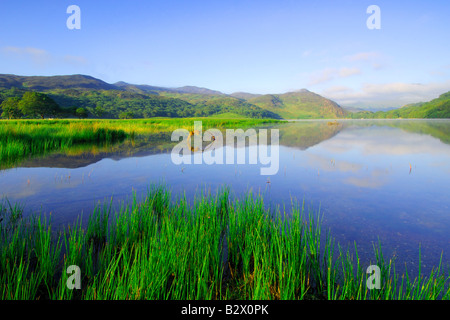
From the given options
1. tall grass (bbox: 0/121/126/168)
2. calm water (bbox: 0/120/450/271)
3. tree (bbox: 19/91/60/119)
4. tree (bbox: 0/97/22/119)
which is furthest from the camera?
tree (bbox: 19/91/60/119)

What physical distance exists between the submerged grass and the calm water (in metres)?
1.13

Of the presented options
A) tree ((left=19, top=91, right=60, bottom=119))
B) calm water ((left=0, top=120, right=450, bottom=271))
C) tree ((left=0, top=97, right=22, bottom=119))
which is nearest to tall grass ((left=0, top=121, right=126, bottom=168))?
calm water ((left=0, top=120, right=450, bottom=271))

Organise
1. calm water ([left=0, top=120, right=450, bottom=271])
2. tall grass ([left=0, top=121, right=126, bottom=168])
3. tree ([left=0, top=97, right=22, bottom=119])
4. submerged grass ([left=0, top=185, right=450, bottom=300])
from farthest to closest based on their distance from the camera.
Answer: tree ([left=0, top=97, right=22, bottom=119]) → tall grass ([left=0, top=121, right=126, bottom=168]) → calm water ([left=0, top=120, right=450, bottom=271]) → submerged grass ([left=0, top=185, right=450, bottom=300])

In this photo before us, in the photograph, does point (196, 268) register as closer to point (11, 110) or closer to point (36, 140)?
point (36, 140)

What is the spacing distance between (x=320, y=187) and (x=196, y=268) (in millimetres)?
6587

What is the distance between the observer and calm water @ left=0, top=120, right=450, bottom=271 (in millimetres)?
5184

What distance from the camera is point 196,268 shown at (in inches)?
133

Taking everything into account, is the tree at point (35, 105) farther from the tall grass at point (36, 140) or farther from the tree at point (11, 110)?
the tall grass at point (36, 140)

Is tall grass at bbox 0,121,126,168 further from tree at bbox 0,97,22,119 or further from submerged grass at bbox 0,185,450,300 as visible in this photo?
tree at bbox 0,97,22,119

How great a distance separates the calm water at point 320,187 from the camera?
5184 mm

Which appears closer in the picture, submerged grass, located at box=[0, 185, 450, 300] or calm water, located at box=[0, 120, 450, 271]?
submerged grass, located at box=[0, 185, 450, 300]

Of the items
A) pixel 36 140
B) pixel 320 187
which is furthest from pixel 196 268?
pixel 36 140

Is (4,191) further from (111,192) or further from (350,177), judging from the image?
(350,177)

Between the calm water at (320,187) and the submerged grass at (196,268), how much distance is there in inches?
44.4
